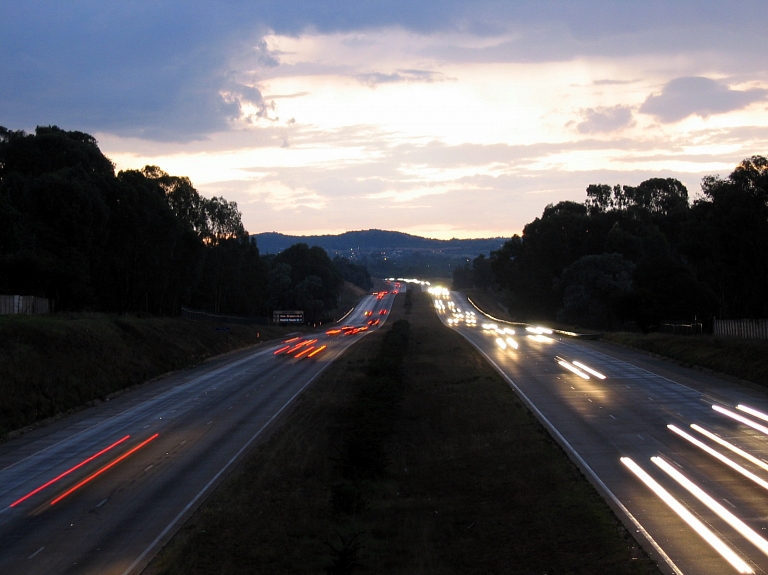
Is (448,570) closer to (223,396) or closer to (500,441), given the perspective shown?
(500,441)

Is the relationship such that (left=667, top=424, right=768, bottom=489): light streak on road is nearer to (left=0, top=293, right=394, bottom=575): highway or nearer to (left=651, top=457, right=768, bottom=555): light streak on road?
(left=651, top=457, right=768, bottom=555): light streak on road

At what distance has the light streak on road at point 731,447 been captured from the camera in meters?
18.7

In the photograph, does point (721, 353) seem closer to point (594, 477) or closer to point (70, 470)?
point (594, 477)

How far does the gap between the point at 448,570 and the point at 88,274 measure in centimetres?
5325

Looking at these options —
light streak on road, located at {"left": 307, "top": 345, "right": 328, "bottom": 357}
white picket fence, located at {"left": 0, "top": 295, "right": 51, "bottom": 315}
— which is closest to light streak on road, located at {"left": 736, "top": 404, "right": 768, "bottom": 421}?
white picket fence, located at {"left": 0, "top": 295, "right": 51, "bottom": 315}

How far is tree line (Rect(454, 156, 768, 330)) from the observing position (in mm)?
65312

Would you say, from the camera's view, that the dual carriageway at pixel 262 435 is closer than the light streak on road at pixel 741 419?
Yes

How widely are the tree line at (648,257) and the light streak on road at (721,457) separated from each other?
46005mm

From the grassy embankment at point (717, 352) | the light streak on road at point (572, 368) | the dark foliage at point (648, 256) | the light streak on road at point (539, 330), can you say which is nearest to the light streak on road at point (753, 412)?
the grassy embankment at point (717, 352)

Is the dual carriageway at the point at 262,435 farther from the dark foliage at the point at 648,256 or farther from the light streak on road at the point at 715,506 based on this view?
the dark foliage at the point at 648,256

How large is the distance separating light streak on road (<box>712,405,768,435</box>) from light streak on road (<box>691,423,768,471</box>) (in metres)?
1.50

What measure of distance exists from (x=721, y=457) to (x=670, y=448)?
68.9 inches

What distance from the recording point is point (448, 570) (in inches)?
508

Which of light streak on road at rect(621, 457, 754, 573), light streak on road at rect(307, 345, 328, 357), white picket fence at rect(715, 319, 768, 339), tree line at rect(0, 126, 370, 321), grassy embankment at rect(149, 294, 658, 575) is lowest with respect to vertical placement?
light streak on road at rect(307, 345, 328, 357)
